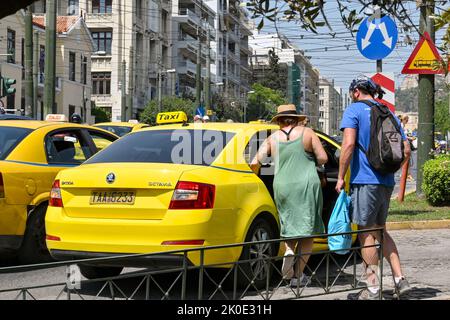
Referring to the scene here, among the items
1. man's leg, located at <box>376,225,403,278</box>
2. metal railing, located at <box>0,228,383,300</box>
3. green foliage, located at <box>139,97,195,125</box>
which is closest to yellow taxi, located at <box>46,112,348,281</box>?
metal railing, located at <box>0,228,383,300</box>

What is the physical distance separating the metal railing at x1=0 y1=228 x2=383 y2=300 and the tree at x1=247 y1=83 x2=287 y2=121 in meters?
103

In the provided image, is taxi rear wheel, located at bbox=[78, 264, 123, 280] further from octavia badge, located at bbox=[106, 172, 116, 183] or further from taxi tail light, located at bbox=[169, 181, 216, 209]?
taxi tail light, located at bbox=[169, 181, 216, 209]

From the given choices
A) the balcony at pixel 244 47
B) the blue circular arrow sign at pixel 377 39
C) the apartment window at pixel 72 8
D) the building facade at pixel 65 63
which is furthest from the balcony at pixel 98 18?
the blue circular arrow sign at pixel 377 39

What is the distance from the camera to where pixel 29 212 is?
25.3 ft

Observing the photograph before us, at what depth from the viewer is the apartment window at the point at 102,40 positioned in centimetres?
6700

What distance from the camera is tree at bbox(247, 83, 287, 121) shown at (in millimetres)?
110537

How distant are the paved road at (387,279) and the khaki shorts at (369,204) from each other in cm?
48

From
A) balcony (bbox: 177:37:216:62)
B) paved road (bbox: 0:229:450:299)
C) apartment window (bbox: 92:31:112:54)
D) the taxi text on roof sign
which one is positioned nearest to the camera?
paved road (bbox: 0:229:450:299)

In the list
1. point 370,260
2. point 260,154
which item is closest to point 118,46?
point 260,154

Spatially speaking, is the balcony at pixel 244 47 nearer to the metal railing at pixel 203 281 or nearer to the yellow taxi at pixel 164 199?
the yellow taxi at pixel 164 199

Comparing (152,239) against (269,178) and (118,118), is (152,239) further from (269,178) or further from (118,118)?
(118,118)

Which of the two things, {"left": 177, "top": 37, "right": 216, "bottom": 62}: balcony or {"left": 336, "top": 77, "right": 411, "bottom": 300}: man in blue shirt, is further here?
{"left": 177, "top": 37, "right": 216, "bottom": 62}: balcony
